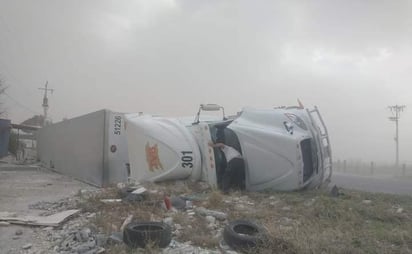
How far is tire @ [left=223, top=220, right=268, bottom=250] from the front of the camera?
15.4 ft

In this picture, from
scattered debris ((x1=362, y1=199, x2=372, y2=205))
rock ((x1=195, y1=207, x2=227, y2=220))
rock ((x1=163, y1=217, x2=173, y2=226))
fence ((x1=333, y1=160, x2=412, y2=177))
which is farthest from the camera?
fence ((x1=333, y1=160, x2=412, y2=177))

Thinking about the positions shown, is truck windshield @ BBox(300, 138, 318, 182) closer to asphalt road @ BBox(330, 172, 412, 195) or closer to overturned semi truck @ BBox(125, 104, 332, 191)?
overturned semi truck @ BBox(125, 104, 332, 191)

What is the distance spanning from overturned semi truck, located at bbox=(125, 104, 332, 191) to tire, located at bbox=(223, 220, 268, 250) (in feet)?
12.9

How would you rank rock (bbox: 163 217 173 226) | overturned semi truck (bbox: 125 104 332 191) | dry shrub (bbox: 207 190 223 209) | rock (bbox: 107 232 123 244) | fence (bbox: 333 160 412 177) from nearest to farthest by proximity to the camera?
rock (bbox: 107 232 123 244) → rock (bbox: 163 217 173 226) → dry shrub (bbox: 207 190 223 209) → overturned semi truck (bbox: 125 104 332 191) → fence (bbox: 333 160 412 177)

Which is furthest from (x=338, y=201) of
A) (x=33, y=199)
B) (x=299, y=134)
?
(x=33, y=199)

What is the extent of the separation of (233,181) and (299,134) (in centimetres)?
183

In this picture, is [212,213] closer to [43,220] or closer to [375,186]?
[43,220]

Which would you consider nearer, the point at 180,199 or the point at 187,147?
the point at 180,199

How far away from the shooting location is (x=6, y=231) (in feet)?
18.6

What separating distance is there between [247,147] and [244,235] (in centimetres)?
451

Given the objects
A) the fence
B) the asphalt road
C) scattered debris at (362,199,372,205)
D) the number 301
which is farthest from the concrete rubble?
the fence

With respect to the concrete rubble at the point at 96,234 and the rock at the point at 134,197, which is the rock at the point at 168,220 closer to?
the concrete rubble at the point at 96,234

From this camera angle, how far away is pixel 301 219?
6164 mm

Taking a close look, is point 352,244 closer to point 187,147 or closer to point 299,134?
point 299,134
